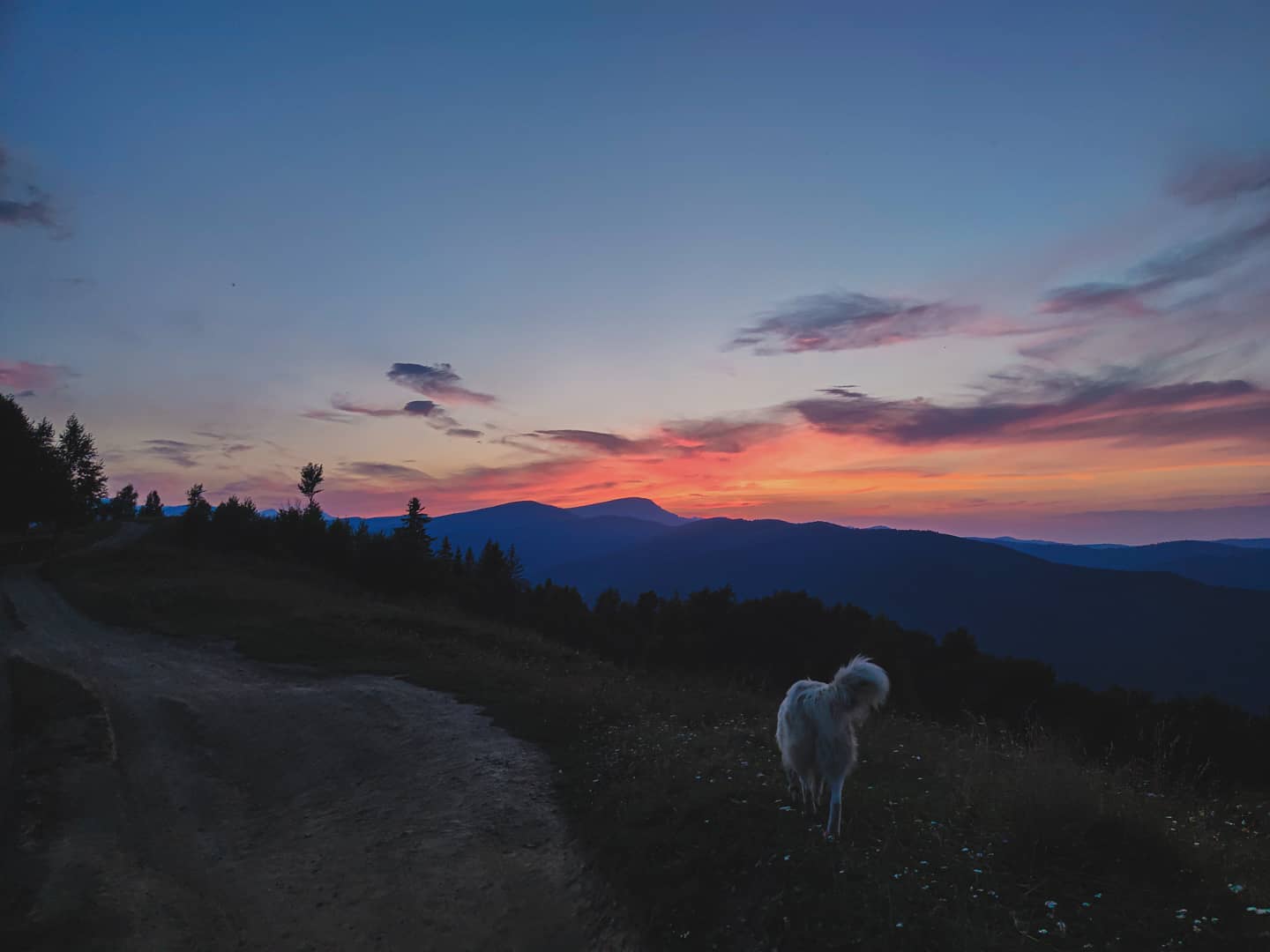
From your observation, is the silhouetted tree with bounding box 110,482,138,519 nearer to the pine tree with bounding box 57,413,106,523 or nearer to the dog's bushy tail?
the pine tree with bounding box 57,413,106,523

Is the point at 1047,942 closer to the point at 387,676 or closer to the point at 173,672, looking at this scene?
the point at 387,676

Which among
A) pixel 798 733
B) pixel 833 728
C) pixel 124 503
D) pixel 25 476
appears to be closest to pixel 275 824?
pixel 798 733

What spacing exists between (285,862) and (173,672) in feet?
44.7

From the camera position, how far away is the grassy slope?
5.55 metres

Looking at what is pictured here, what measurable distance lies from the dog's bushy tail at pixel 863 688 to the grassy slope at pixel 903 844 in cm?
139

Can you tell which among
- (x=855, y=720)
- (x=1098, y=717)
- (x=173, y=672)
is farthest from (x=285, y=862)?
(x=1098, y=717)

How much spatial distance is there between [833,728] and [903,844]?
136 centimetres

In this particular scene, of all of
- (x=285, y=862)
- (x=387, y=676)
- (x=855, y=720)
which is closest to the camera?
(x=855, y=720)

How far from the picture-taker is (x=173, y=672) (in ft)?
62.3

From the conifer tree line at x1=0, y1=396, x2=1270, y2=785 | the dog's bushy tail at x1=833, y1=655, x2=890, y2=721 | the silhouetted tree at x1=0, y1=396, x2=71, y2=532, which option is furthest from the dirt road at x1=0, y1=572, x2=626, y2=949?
the silhouetted tree at x1=0, y1=396, x2=71, y2=532

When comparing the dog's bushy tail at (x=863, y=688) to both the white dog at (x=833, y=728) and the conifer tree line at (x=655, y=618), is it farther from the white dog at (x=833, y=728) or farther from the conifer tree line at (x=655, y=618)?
the conifer tree line at (x=655, y=618)

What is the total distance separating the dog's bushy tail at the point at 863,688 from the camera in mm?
7445

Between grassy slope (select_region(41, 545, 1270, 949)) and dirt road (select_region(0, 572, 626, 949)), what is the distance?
36.0 inches

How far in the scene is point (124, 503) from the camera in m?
112
